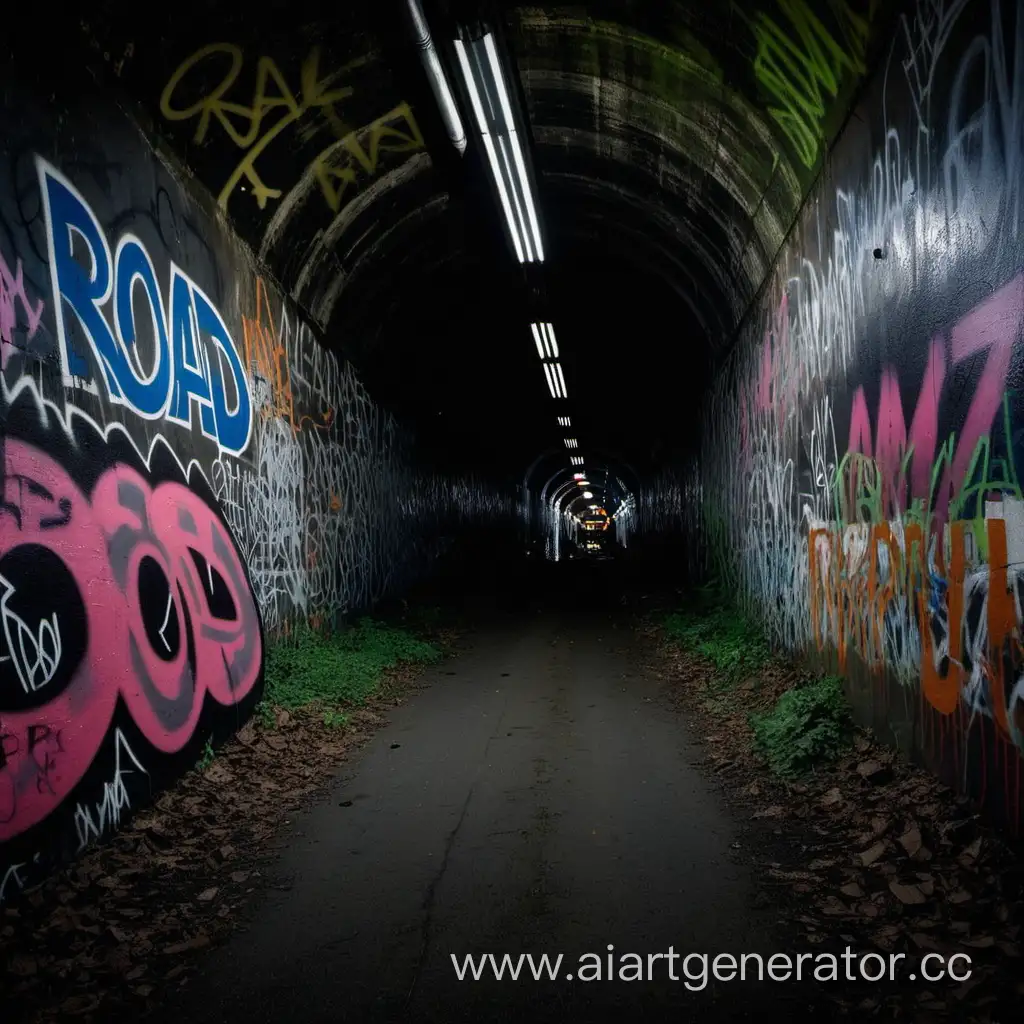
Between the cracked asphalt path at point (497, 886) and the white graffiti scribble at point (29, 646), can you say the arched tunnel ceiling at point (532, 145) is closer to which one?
the white graffiti scribble at point (29, 646)

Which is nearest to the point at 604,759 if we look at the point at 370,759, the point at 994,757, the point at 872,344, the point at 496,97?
the point at 370,759

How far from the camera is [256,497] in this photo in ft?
26.1

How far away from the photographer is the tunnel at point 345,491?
3693 millimetres

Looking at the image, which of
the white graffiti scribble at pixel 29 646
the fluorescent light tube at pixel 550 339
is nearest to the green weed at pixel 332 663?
the white graffiti scribble at pixel 29 646

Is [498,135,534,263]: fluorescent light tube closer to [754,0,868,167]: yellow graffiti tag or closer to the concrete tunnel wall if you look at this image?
[754,0,868,167]: yellow graffiti tag

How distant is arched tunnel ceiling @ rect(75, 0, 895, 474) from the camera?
5996mm

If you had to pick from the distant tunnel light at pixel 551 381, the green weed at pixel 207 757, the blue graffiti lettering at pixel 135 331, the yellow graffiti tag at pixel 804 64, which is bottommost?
the green weed at pixel 207 757

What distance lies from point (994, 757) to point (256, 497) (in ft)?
22.3

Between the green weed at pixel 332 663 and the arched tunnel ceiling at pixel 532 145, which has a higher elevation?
the arched tunnel ceiling at pixel 532 145

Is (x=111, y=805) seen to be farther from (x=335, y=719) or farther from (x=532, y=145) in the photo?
(x=532, y=145)

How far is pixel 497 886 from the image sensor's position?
165 inches

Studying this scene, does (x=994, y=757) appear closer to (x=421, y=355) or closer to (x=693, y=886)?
(x=693, y=886)

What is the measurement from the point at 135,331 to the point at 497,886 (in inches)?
183

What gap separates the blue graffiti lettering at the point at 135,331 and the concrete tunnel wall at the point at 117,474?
2 cm
